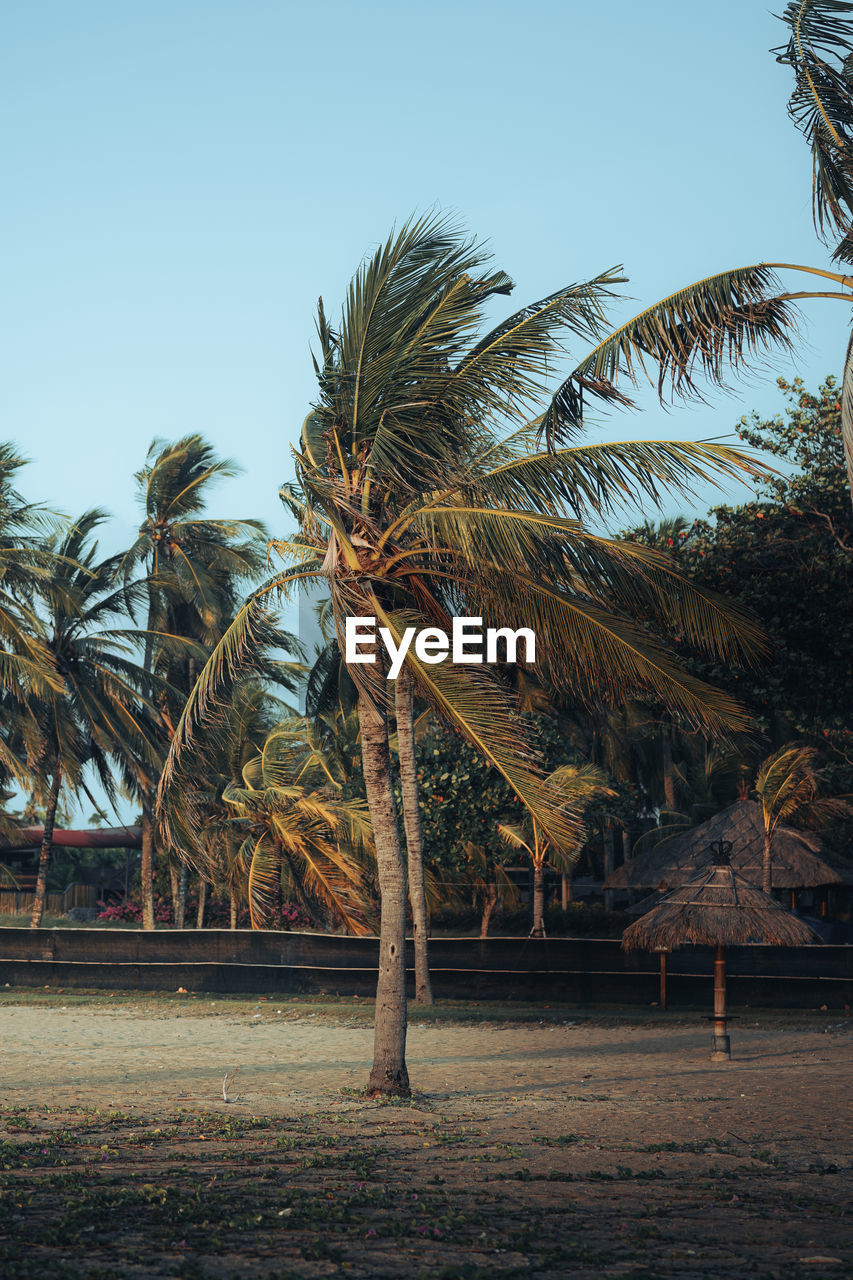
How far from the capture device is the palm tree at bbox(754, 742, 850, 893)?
853 inches

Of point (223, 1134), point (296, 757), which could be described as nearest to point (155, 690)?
point (296, 757)

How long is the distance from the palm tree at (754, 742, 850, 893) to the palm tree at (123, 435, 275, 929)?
13181 mm

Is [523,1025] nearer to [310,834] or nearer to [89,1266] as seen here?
[310,834]

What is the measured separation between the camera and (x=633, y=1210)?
616 cm

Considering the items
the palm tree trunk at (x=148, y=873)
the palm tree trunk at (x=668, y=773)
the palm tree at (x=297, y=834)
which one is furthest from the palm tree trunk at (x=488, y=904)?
the palm tree trunk at (x=668, y=773)

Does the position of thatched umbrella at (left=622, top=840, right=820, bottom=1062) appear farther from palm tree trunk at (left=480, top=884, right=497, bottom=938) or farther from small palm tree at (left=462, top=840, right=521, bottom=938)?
palm tree trunk at (left=480, top=884, right=497, bottom=938)

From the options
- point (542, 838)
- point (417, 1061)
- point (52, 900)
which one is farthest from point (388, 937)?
point (52, 900)

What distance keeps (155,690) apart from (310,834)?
5.02 m

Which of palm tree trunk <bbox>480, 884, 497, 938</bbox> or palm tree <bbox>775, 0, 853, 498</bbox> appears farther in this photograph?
palm tree trunk <bbox>480, 884, 497, 938</bbox>

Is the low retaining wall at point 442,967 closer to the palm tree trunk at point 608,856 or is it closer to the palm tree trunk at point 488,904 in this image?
the palm tree trunk at point 488,904

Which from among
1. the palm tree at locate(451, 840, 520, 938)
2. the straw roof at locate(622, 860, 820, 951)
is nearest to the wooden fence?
the palm tree at locate(451, 840, 520, 938)

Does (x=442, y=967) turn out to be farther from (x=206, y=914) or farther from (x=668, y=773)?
(x=668, y=773)

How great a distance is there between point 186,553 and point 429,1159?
24.2 m

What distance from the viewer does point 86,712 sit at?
25.3m
